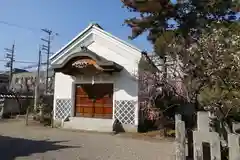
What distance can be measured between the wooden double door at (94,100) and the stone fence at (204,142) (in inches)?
375

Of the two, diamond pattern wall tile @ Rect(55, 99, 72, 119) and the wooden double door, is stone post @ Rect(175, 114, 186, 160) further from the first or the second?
diamond pattern wall tile @ Rect(55, 99, 72, 119)

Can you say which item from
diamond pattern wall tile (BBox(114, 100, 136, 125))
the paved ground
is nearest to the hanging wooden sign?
diamond pattern wall tile (BBox(114, 100, 136, 125))

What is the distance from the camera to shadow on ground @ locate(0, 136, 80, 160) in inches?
322

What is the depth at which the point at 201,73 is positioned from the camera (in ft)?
30.2

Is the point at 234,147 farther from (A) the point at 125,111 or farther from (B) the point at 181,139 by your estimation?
(A) the point at 125,111

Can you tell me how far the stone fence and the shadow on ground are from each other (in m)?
4.93

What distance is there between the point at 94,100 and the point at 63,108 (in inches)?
84.5

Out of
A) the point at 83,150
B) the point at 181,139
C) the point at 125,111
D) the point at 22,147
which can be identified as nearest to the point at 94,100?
the point at 125,111

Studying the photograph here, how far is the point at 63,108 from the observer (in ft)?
53.6

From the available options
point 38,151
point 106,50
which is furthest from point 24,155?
point 106,50

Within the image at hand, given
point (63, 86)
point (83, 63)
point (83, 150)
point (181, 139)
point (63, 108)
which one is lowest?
point (83, 150)

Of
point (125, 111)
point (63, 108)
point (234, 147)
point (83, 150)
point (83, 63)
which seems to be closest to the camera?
point (234, 147)

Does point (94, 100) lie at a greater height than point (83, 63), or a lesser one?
lesser

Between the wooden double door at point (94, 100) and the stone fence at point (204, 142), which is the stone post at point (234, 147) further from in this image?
the wooden double door at point (94, 100)
